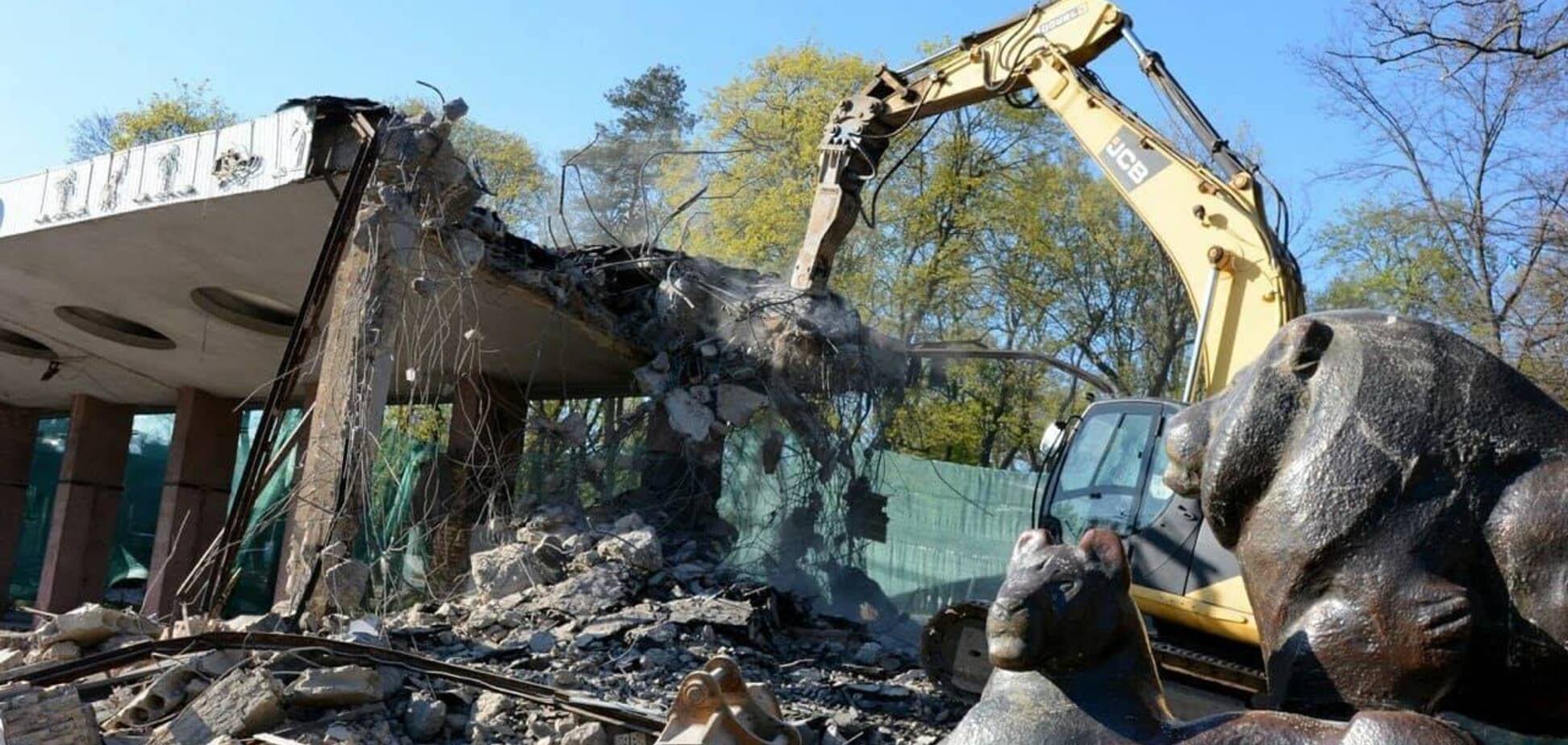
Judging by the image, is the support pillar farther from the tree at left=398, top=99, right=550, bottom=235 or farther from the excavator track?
the tree at left=398, top=99, right=550, bottom=235

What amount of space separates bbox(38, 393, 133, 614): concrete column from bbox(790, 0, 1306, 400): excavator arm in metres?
11.9

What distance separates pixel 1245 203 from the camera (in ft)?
29.8

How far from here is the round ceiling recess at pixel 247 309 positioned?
14.4m

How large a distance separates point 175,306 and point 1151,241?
18.6 metres

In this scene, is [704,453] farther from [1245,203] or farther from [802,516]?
[1245,203]

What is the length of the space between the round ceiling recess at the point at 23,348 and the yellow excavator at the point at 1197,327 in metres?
13.1

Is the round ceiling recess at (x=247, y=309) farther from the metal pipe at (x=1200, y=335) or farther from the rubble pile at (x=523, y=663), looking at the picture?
the metal pipe at (x=1200, y=335)

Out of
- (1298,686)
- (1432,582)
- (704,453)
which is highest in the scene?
(704,453)

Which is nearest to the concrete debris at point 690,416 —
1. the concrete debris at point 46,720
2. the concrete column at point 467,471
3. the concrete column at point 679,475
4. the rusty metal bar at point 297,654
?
the concrete column at point 679,475

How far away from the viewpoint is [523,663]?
344 inches

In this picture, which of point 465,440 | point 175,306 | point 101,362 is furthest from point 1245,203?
Result: point 101,362

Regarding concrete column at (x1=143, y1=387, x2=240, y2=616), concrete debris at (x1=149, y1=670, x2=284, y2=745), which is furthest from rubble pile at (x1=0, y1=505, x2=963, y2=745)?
concrete column at (x1=143, y1=387, x2=240, y2=616)

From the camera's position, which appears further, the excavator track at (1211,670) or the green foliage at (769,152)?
the green foliage at (769,152)

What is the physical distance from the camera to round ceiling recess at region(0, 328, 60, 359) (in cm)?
1795
